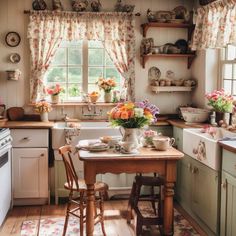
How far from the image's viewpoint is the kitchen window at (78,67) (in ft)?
18.6

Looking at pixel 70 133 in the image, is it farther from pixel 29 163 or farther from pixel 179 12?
pixel 179 12

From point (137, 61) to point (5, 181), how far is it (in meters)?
2.23

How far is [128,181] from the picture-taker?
5297mm

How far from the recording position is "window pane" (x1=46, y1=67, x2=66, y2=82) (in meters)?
5.70

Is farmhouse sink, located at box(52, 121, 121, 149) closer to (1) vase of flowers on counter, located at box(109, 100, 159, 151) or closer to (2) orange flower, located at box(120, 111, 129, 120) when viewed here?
(1) vase of flowers on counter, located at box(109, 100, 159, 151)

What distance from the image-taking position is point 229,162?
3.66 metres

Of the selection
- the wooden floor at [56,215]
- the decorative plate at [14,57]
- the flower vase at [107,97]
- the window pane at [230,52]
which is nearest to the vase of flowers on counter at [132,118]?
the wooden floor at [56,215]

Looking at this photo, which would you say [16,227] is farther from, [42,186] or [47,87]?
[47,87]

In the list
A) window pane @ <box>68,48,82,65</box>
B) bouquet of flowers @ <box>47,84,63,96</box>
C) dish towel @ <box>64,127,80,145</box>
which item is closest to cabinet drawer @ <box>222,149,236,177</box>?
dish towel @ <box>64,127,80,145</box>

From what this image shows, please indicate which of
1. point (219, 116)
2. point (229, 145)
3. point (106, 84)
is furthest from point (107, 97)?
point (229, 145)

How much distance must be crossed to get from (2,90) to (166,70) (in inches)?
80.9

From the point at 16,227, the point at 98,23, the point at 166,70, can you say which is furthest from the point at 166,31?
the point at 16,227

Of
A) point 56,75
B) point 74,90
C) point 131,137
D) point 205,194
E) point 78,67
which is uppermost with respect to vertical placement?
point 78,67

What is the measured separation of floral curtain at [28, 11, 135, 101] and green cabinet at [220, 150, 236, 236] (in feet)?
7.61
